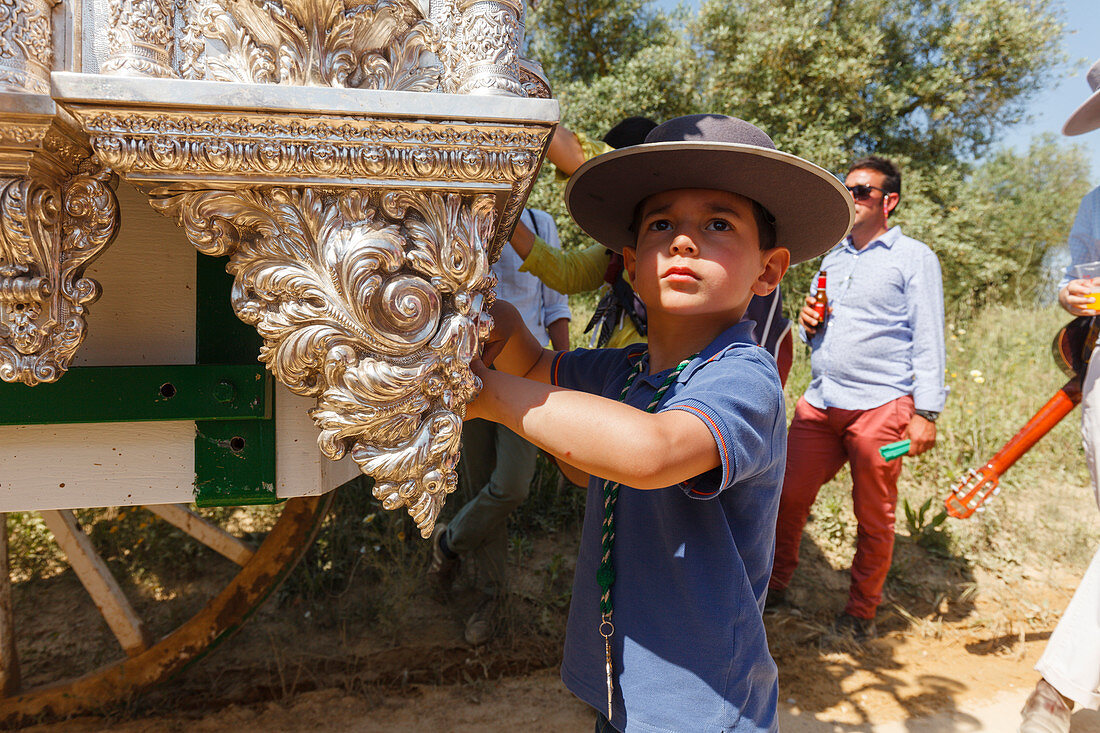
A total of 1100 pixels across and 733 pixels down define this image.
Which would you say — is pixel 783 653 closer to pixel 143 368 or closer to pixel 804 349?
pixel 143 368

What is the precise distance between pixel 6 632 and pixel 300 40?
2.34m

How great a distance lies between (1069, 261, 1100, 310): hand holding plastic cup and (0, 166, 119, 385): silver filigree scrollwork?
2.94 m

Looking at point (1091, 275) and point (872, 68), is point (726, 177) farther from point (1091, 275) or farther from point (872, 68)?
point (872, 68)

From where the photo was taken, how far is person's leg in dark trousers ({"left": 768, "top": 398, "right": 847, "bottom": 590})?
3145 millimetres

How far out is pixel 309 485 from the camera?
110 centimetres

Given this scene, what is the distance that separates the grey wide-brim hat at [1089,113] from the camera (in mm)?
2221

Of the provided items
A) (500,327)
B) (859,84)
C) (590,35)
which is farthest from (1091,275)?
(590,35)

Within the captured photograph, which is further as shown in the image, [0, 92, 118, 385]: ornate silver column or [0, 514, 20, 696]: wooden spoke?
[0, 514, 20, 696]: wooden spoke

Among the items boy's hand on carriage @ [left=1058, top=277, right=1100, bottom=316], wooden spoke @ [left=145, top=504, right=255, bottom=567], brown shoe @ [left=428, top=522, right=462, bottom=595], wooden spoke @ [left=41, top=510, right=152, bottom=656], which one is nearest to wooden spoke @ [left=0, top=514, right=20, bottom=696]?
wooden spoke @ [left=41, top=510, right=152, bottom=656]

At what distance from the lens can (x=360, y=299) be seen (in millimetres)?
811

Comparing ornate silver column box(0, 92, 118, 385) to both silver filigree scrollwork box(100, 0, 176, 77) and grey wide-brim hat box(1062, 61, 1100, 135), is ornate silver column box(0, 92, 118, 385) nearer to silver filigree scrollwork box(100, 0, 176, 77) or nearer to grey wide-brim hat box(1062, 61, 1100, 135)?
silver filigree scrollwork box(100, 0, 176, 77)

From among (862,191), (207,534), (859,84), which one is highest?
(859,84)

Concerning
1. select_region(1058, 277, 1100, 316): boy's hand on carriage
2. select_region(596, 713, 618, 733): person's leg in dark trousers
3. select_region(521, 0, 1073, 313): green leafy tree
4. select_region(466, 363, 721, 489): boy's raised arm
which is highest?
select_region(521, 0, 1073, 313): green leafy tree

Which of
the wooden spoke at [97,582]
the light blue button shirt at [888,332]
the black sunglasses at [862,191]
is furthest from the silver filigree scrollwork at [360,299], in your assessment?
the black sunglasses at [862,191]
